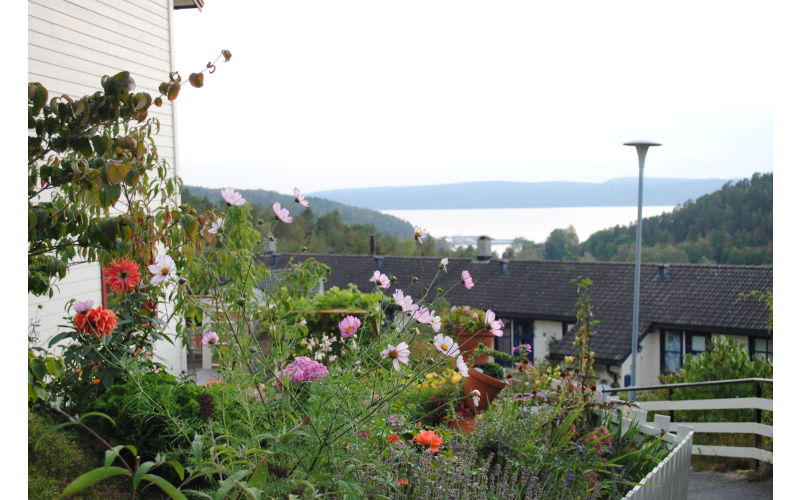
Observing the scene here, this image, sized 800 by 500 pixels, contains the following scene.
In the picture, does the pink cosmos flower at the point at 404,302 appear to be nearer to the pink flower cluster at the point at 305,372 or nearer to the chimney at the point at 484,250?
the pink flower cluster at the point at 305,372

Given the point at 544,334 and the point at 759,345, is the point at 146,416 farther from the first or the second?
the point at 544,334

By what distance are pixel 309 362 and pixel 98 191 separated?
786mm

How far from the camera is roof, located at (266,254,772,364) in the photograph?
1964 cm

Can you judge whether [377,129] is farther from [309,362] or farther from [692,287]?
[309,362]

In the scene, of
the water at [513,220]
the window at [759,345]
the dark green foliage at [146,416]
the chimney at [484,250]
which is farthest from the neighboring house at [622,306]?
Result: the dark green foliage at [146,416]

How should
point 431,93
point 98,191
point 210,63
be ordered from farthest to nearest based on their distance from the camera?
point 431,93
point 210,63
point 98,191

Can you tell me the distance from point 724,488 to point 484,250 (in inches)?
823

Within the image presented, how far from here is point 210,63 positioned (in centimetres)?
250

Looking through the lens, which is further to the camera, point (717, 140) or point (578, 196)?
point (578, 196)

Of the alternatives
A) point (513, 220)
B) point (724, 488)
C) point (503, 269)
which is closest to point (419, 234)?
point (724, 488)

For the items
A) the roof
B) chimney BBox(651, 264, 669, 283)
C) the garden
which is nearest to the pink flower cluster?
the garden

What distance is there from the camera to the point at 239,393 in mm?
1967

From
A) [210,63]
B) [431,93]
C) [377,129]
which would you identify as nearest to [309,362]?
[210,63]

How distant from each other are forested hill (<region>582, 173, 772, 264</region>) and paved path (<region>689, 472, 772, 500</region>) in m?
21.0
